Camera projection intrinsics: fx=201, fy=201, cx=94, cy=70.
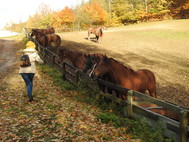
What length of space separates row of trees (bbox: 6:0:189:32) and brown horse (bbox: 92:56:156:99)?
47200 millimetres

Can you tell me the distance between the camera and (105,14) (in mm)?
65688

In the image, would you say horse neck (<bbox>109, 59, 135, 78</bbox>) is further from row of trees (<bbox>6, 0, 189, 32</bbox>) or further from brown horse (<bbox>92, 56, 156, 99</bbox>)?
row of trees (<bbox>6, 0, 189, 32</bbox>)

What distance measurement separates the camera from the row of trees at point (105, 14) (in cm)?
5688

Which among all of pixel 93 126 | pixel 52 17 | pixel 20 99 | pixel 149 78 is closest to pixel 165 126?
pixel 93 126

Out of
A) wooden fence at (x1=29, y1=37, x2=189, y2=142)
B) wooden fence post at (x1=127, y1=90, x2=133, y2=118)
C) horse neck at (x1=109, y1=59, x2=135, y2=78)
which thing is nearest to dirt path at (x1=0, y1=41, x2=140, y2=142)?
wooden fence post at (x1=127, y1=90, x2=133, y2=118)

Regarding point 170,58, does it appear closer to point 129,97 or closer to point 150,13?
point 129,97

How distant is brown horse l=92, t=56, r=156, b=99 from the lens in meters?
6.84

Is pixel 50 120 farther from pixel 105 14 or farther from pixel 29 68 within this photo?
pixel 105 14

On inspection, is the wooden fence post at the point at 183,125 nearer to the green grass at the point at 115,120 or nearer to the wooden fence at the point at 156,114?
the wooden fence at the point at 156,114

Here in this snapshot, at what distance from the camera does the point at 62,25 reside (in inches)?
2292

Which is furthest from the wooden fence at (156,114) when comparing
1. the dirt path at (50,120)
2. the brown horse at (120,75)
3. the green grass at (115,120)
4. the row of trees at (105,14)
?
the row of trees at (105,14)

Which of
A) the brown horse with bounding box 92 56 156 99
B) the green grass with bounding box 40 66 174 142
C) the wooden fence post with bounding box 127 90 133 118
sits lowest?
the green grass with bounding box 40 66 174 142

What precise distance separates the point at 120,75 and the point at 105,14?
202 ft

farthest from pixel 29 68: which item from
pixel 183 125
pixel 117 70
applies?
pixel 183 125
